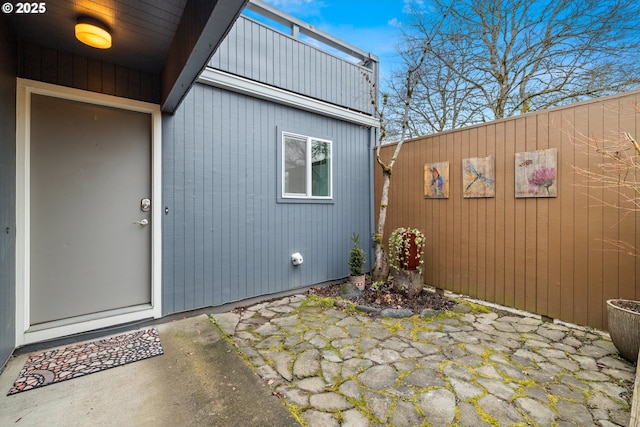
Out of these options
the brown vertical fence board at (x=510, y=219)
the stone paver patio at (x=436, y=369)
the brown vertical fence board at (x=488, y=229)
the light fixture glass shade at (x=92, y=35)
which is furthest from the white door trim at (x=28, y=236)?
the brown vertical fence board at (x=510, y=219)

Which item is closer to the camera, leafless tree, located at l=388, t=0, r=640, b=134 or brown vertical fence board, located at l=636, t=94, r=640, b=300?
brown vertical fence board, located at l=636, t=94, r=640, b=300

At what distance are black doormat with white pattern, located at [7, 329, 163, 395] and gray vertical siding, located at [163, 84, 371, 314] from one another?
501 millimetres

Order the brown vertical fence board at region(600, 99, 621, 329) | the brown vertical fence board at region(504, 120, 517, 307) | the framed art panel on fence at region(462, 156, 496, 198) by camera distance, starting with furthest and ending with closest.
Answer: the framed art panel on fence at region(462, 156, 496, 198) < the brown vertical fence board at region(504, 120, 517, 307) < the brown vertical fence board at region(600, 99, 621, 329)

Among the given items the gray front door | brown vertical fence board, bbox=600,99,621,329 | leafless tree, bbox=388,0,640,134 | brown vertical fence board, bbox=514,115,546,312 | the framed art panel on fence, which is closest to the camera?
the gray front door

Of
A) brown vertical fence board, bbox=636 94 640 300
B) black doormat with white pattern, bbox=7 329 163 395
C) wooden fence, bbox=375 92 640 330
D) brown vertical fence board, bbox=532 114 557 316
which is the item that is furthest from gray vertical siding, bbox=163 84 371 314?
brown vertical fence board, bbox=636 94 640 300

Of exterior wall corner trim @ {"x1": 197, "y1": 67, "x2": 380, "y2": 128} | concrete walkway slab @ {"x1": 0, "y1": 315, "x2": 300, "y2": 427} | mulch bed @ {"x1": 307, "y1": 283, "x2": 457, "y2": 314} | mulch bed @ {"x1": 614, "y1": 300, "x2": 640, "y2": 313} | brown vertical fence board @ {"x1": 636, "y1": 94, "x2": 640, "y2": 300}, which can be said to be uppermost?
exterior wall corner trim @ {"x1": 197, "y1": 67, "x2": 380, "y2": 128}

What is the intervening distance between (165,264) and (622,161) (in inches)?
175

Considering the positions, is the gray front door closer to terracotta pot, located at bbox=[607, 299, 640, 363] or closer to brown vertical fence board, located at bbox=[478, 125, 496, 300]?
brown vertical fence board, located at bbox=[478, 125, 496, 300]

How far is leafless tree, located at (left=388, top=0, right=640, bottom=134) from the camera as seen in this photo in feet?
17.6

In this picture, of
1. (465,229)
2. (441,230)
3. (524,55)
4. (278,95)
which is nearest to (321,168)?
(278,95)

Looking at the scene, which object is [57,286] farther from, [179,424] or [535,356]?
[535,356]

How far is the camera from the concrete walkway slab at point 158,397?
1557mm

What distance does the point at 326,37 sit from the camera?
14.8ft

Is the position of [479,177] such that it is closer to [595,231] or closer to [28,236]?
[595,231]
